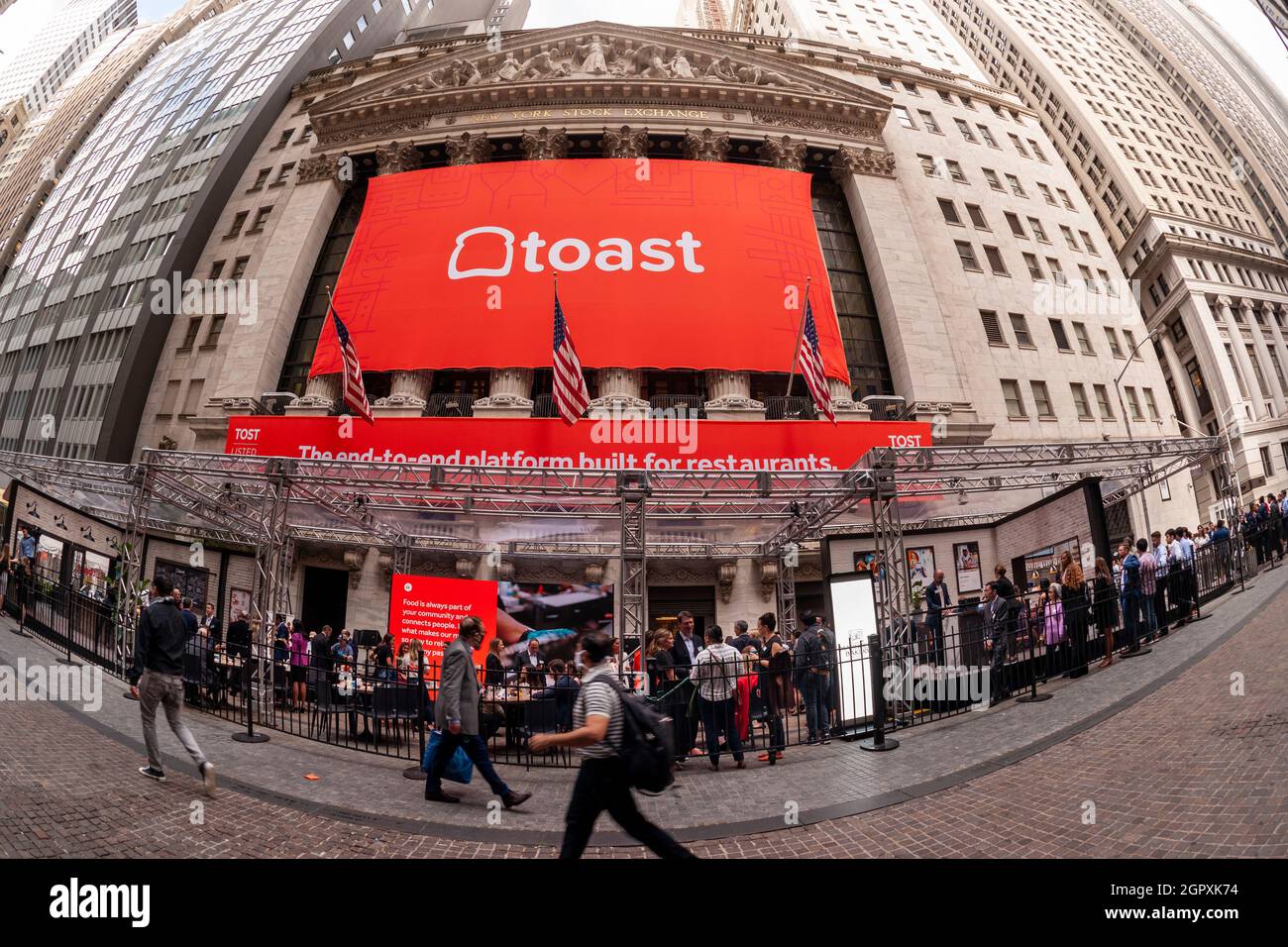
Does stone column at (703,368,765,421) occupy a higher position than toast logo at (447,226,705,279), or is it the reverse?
toast logo at (447,226,705,279)

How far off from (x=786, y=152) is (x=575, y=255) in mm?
13524

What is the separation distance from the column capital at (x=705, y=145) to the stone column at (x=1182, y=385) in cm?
5531

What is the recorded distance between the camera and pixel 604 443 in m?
17.8

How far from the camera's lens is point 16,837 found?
13.5ft

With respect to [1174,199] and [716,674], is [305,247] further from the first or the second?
[1174,199]

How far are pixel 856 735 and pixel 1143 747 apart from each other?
3677mm

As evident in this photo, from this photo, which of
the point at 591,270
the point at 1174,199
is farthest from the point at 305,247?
the point at 1174,199

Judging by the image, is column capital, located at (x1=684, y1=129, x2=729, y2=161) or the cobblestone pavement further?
column capital, located at (x1=684, y1=129, x2=729, y2=161)

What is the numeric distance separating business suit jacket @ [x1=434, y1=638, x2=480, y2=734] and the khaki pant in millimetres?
2471

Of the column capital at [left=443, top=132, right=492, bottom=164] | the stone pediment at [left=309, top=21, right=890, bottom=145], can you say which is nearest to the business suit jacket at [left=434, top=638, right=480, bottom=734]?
the column capital at [left=443, top=132, right=492, bottom=164]

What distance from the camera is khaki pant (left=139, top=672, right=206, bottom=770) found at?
5.70 meters

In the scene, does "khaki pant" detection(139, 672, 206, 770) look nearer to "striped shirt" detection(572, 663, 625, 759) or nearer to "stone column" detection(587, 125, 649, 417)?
"striped shirt" detection(572, 663, 625, 759)

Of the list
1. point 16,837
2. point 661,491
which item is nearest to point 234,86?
point 661,491

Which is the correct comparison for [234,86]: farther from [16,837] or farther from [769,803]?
[769,803]
